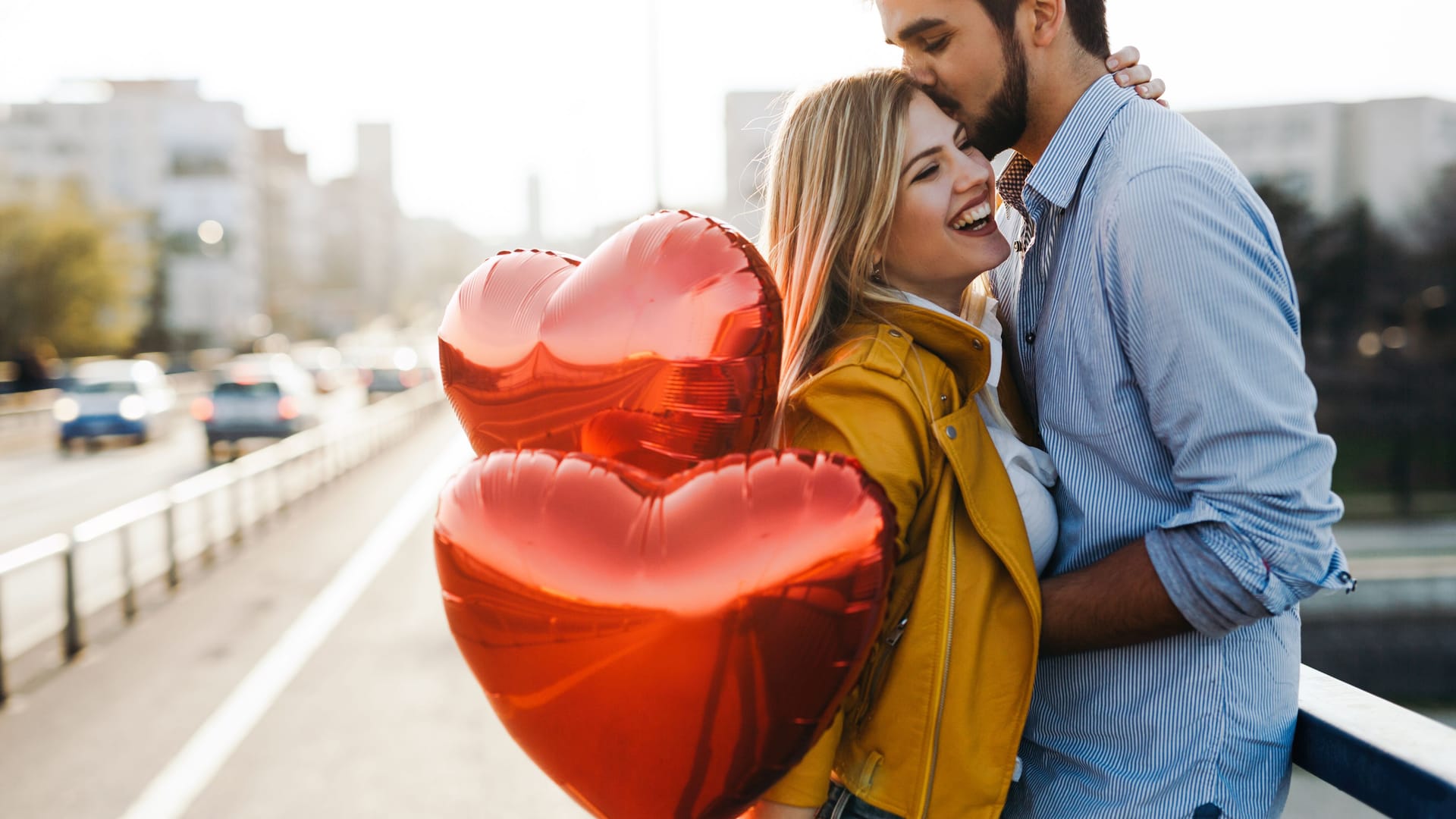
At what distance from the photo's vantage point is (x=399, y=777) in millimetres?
6207

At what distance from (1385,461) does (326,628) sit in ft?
133

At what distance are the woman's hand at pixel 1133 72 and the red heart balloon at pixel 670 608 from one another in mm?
962

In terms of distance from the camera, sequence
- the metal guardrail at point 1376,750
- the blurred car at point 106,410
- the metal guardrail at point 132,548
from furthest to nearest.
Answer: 1. the blurred car at point 106,410
2. the metal guardrail at point 132,548
3. the metal guardrail at point 1376,750

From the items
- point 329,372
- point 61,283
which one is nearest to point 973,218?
point 329,372

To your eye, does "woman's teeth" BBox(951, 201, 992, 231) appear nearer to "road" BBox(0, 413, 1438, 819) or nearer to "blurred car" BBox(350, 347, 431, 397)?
"road" BBox(0, 413, 1438, 819)

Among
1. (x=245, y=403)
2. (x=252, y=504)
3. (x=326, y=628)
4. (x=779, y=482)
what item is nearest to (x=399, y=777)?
(x=326, y=628)

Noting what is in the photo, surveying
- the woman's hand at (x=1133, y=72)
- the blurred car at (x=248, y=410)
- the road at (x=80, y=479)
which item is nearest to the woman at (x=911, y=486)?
the woman's hand at (x=1133, y=72)

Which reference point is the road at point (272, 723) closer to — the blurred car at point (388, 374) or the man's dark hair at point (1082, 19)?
the man's dark hair at point (1082, 19)

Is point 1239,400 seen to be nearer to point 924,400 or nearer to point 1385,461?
point 924,400

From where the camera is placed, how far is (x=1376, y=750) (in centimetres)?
156

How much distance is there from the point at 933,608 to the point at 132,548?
32.6 feet

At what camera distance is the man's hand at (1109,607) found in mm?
1714

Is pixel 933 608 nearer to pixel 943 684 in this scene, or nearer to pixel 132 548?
pixel 943 684

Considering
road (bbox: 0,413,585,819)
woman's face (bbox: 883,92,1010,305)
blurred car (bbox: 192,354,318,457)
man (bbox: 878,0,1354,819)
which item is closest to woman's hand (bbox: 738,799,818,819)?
man (bbox: 878,0,1354,819)
